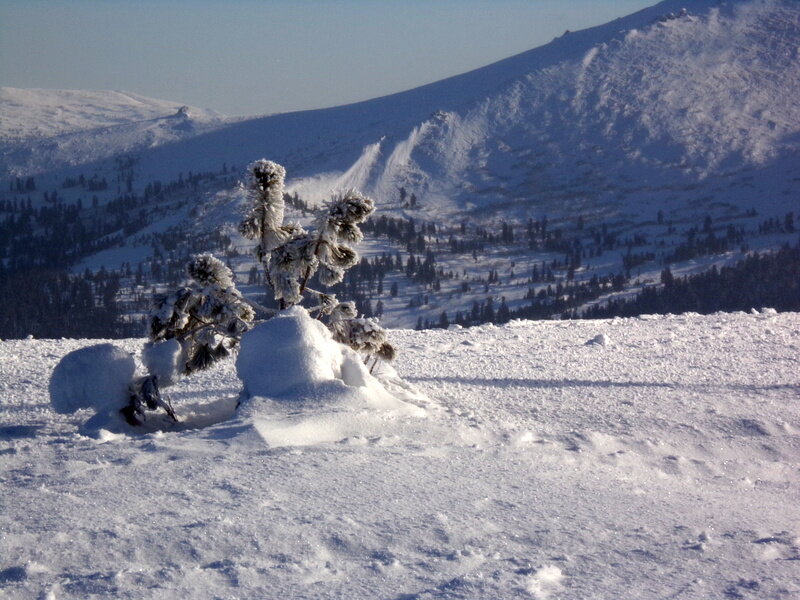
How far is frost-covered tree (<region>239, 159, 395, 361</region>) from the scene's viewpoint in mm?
7359

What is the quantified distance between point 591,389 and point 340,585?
5.31m

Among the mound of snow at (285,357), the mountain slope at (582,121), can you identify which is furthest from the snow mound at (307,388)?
the mountain slope at (582,121)

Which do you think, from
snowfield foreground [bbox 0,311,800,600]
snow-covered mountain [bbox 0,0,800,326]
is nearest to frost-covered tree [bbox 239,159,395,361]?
snowfield foreground [bbox 0,311,800,600]

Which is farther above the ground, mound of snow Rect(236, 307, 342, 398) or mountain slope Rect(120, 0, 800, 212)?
mountain slope Rect(120, 0, 800, 212)

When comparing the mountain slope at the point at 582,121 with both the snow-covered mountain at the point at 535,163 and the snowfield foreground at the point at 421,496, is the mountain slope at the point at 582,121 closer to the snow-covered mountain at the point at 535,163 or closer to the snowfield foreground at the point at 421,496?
the snow-covered mountain at the point at 535,163

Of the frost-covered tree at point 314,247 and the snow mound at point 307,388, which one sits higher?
the frost-covered tree at point 314,247

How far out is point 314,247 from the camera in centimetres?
739

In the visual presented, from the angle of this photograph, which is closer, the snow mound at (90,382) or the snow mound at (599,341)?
the snow mound at (90,382)

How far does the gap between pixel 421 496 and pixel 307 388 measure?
6.50 ft

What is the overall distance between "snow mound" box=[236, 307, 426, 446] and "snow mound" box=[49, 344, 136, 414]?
945 millimetres

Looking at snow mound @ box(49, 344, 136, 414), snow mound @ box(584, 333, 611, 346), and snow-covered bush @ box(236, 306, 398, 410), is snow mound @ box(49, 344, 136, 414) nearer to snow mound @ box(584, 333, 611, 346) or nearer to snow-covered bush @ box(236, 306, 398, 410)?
snow-covered bush @ box(236, 306, 398, 410)

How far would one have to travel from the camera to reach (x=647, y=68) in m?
60.4

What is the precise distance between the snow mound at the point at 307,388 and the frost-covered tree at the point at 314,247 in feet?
1.10

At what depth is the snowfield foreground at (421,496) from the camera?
386 cm
